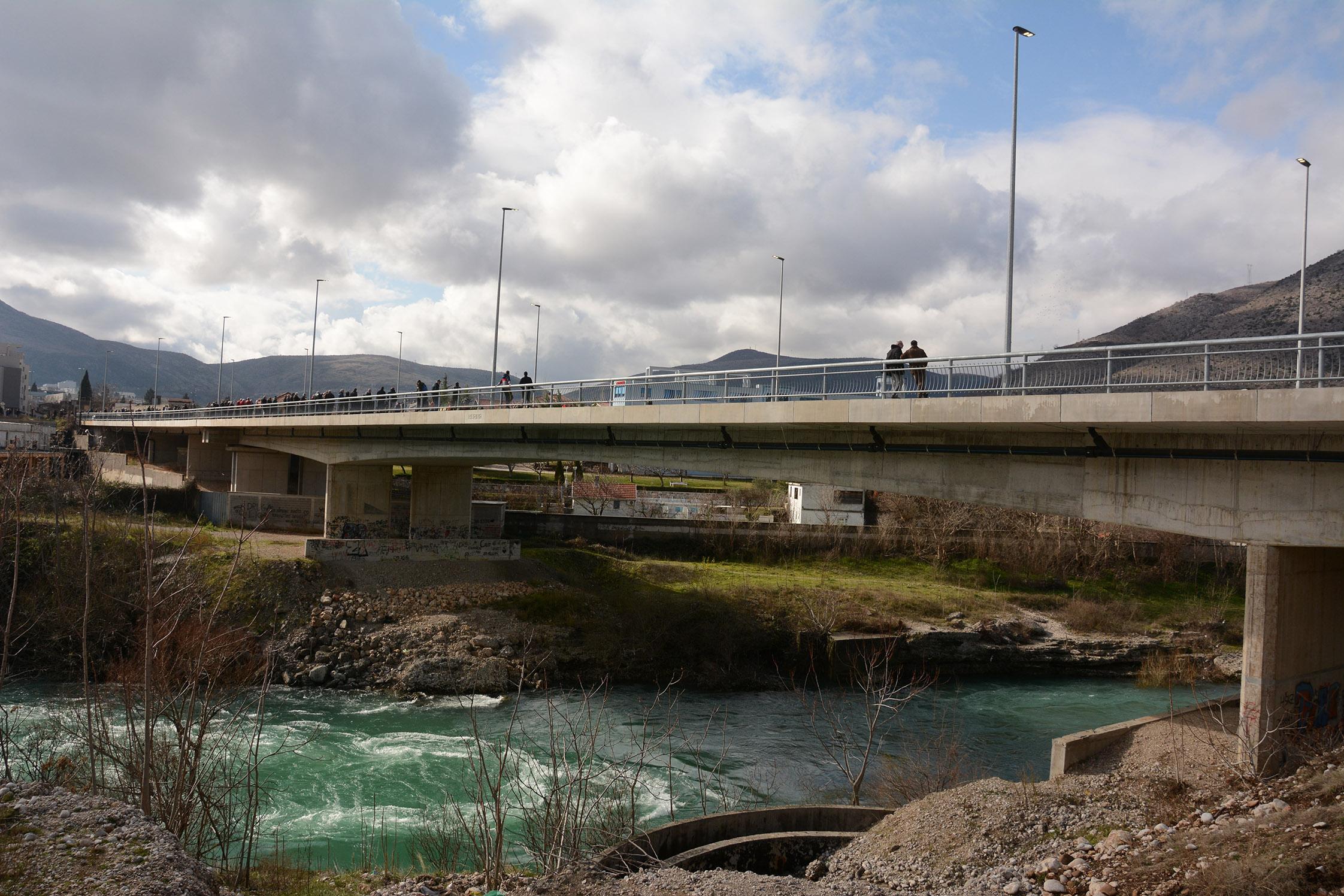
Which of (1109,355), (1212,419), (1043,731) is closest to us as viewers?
(1212,419)

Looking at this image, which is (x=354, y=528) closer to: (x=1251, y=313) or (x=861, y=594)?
(x=861, y=594)

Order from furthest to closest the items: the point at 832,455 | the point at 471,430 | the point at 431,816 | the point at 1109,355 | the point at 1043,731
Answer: the point at 471,430 → the point at 1043,731 → the point at 832,455 → the point at 431,816 → the point at 1109,355

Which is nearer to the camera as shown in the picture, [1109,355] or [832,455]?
[1109,355]

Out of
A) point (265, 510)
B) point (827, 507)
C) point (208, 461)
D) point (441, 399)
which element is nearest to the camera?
point (441, 399)

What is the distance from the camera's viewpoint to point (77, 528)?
34906mm

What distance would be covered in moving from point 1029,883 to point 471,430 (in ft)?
85.3

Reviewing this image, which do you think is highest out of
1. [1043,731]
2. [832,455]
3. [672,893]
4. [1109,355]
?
[1109,355]

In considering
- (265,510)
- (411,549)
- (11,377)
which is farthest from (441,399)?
(11,377)

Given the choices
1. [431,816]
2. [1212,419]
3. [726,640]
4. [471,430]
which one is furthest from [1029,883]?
[471,430]

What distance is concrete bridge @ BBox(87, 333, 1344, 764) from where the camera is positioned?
44.0 feet

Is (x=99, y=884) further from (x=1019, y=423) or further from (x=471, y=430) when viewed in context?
(x=471, y=430)

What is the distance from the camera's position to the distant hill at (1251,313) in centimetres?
4275

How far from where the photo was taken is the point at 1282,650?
14328mm

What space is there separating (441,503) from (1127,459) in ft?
103
